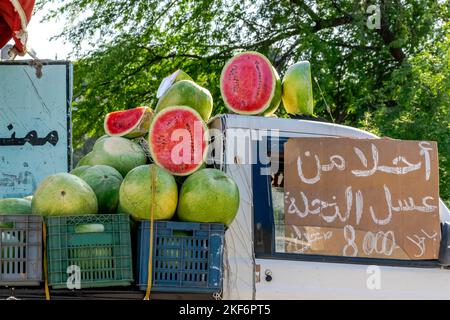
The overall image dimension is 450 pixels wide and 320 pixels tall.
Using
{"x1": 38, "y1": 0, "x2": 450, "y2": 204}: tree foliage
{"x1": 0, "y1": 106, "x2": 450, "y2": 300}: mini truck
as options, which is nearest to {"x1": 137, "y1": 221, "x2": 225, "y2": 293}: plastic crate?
{"x1": 0, "y1": 106, "x2": 450, "y2": 300}: mini truck

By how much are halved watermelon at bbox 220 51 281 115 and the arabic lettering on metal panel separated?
4.54 feet

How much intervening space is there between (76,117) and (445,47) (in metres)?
6.21

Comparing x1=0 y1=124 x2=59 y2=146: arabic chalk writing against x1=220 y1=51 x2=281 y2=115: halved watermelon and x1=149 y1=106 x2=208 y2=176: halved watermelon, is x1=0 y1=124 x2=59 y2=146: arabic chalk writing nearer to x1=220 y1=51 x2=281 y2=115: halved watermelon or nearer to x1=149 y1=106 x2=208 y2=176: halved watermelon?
x1=220 y1=51 x2=281 y2=115: halved watermelon

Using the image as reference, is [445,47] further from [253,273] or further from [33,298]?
[33,298]

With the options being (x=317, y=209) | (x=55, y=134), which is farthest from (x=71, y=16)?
(x=317, y=209)

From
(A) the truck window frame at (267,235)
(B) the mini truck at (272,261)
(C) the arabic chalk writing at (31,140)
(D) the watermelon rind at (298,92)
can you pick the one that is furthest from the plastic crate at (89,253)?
(C) the arabic chalk writing at (31,140)

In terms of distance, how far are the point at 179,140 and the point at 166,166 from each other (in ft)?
0.61

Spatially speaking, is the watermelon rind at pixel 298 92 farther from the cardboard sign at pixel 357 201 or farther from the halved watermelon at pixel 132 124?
the halved watermelon at pixel 132 124

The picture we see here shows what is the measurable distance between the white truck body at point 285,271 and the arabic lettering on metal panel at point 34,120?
1.78 m

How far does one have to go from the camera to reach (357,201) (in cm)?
456

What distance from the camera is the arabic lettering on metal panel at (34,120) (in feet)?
19.1

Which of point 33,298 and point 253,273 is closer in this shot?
point 33,298

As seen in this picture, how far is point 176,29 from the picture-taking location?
1285 centimetres

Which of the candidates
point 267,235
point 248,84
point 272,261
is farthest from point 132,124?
point 272,261
